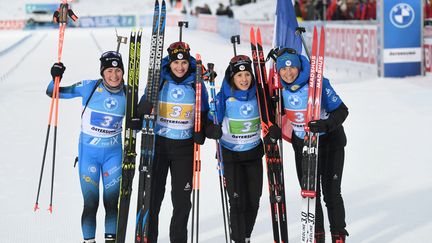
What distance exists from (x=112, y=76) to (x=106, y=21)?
48.3 meters

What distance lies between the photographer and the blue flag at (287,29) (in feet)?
23.0

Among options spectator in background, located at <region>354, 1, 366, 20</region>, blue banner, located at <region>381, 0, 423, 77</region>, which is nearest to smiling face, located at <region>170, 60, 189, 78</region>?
blue banner, located at <region>381, 0, 423, 77</region>

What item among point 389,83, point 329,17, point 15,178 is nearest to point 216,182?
point 15,178

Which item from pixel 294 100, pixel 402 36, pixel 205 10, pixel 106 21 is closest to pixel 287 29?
pixel 294 100

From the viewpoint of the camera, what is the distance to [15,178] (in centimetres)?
841

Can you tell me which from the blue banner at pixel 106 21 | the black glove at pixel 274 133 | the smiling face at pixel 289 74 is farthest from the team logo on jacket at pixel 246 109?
the blue banner at pixel 106 21

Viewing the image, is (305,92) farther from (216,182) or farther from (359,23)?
(359,23)

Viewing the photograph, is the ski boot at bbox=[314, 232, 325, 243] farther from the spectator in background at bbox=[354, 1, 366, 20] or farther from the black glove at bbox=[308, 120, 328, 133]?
the spectator in background at bbox=[354, 1, 366, 20]

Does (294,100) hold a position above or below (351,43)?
below

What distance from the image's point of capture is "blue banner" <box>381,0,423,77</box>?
53.5 feet

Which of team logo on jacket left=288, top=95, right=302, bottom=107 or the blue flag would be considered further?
the blue flag

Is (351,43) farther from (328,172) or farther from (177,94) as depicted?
(177,94)

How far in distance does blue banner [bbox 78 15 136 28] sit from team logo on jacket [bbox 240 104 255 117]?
1852 inches

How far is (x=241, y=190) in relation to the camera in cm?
548
